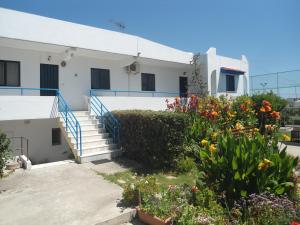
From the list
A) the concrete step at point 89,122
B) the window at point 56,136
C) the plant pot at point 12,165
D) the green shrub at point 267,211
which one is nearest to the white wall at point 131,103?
the concrete step at point 89,122

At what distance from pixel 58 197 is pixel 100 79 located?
10.4m

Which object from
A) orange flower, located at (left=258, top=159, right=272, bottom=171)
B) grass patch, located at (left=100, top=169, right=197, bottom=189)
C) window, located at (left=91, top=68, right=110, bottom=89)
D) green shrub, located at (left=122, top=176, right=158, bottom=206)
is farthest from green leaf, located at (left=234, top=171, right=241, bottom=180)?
window, located at (left=91, top=68, right=110, bottom=89)

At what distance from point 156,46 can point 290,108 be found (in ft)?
49.0

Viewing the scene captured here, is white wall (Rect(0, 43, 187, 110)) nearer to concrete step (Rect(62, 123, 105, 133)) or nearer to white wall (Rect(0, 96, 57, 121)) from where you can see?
white wall (Rect(0, 96, 57, 121))

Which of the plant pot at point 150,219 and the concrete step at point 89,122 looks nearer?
the plant pot at point 150,219

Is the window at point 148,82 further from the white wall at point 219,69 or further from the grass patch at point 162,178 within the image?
the grass patch at point 162,178

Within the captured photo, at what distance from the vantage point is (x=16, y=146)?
13250mm

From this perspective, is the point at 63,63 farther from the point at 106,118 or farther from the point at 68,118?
the point at 106,118

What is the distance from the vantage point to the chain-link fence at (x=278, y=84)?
2666 cm

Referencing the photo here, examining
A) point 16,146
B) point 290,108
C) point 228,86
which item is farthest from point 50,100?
point 290,108

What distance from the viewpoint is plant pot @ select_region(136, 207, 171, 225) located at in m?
4.99

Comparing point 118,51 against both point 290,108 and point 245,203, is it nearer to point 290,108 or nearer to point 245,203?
point 245,203

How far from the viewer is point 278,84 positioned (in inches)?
1098

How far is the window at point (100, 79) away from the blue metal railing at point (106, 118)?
2742 millimetres
